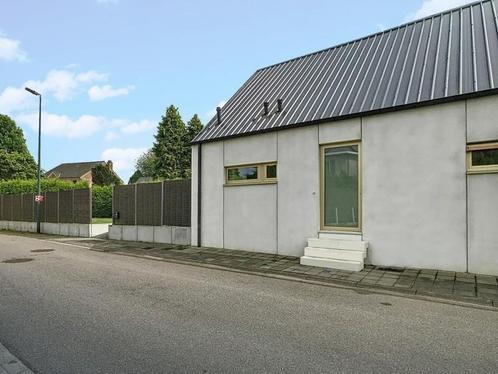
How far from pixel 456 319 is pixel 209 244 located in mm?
8483

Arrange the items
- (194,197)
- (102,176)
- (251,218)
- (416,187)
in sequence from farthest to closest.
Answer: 1. (102,176)
2. (194,197)
3. (251,218)
4. (416,187)

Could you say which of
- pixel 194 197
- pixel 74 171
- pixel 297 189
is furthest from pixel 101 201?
pixel 74 171

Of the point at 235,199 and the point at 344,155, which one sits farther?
the point at 235,199

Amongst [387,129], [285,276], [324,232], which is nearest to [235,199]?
[324,232]

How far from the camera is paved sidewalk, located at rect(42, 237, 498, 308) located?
6.30 m

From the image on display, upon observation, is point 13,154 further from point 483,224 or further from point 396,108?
point 483,224

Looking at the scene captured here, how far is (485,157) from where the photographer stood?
761cm

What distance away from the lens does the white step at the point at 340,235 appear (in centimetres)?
903

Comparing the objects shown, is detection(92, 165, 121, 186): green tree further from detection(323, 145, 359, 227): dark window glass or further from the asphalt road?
the asphalt road

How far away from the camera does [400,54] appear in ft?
33.9

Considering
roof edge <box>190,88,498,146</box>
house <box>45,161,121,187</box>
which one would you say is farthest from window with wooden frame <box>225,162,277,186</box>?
house <box>45,161,121,187</box>

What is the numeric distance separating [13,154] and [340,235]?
54.1 metres

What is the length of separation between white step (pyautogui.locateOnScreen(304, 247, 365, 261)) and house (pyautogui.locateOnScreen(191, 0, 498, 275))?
3 centimetres

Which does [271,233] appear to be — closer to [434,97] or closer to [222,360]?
[434,97]
